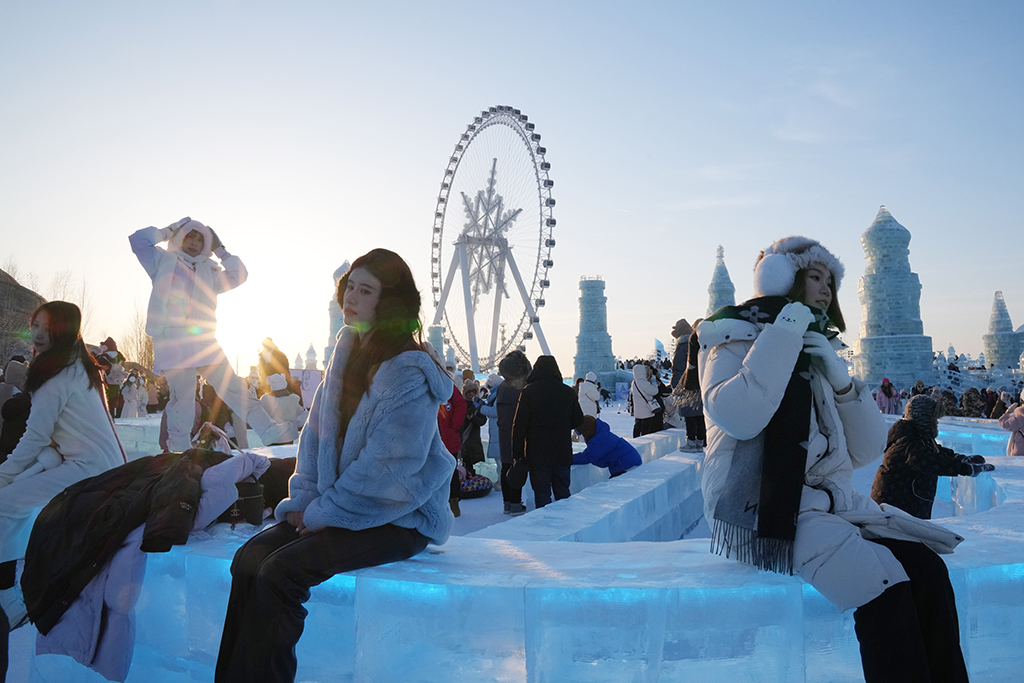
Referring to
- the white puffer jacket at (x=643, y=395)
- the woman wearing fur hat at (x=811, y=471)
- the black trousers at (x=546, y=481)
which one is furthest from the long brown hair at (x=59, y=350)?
the white puffer jacket at (x=643, y=395)

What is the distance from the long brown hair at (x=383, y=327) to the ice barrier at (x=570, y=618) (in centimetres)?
51

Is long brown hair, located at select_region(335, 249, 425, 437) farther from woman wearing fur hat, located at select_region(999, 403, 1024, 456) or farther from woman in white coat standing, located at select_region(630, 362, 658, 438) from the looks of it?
woman in white coat standing, located at select_region(630, 362, 658, 438)

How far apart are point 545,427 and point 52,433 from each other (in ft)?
9.50

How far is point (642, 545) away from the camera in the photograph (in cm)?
225

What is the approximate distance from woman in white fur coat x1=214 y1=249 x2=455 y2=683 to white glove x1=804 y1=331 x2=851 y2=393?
988 mm

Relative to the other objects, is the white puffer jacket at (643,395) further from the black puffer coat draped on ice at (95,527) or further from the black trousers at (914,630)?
the black trousers at (914,630)

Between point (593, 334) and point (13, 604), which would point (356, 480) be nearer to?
point (13, 604)

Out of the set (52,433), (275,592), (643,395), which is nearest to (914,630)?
(275,592)

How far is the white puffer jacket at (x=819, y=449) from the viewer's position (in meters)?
1.65

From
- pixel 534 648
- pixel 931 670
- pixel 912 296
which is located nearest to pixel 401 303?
pixel 534 648

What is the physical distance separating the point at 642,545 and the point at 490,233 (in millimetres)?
26843

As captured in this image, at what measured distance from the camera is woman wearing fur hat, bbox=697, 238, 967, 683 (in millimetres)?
1604

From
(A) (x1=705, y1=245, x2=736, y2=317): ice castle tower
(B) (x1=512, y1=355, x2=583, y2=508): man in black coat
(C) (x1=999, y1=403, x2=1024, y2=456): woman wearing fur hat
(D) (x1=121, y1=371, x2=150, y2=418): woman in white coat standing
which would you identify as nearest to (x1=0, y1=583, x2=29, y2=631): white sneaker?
(B) (x1=512, y1=355, x2=583, y2=508): man in black coat

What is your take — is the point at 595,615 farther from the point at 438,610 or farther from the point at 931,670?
the point at 931,670
